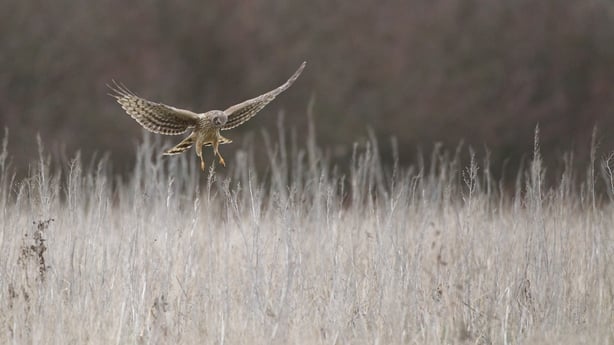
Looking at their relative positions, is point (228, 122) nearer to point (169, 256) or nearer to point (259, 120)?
point (169, 256)

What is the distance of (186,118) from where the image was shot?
17.4 ft

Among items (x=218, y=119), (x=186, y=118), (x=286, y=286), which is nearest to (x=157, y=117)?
(x=186, y=118)

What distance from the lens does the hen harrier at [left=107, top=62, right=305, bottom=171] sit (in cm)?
510

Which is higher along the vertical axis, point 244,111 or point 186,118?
point 244,111

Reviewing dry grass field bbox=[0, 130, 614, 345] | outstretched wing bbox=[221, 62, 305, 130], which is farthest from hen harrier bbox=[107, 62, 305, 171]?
dry grass field bbox=[0, 130, 614, 345]

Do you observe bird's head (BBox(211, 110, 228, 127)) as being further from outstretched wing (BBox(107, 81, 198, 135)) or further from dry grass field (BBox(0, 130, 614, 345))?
dry grass field (BBox(0, 130, 614, 345))

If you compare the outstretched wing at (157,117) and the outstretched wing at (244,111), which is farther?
the outstretched wing at (244,111)

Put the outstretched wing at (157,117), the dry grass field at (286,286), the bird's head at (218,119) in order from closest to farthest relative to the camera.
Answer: the dry grass field at (286,286), the bird's head at (218,119), the outstretched wing at (157,117)

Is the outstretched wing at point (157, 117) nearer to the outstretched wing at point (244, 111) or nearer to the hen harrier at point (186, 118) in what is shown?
the hen harrier at point (186, 118)

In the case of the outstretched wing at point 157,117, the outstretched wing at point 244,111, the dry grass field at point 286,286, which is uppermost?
the outstretched wing at point 244,111

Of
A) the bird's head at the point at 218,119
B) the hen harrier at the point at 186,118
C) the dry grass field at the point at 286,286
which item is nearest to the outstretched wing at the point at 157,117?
the hen harrier at the point at 186,118

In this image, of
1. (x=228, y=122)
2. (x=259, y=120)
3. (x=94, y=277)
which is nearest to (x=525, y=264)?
(x=228, y=122)

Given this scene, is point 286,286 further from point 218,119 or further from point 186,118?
→ point 186,118

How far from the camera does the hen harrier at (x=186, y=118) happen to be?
16.7 ft
